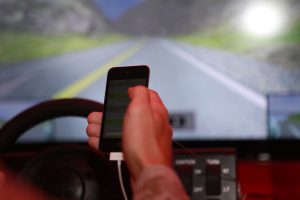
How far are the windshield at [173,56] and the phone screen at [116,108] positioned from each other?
84cm

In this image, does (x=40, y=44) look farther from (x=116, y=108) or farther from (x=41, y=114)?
(x=116, y=108)

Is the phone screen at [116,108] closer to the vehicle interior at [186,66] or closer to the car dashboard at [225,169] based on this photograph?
the car dashboard at [225,169]

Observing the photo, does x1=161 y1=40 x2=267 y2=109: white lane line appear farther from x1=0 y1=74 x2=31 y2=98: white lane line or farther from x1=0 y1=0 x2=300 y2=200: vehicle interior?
x1=0 y1=74 x2=31 y2=98: white lane line

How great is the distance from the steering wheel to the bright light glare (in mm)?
957

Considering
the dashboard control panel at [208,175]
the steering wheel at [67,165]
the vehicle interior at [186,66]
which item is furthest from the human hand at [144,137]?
the vehicle interior at [186,66]

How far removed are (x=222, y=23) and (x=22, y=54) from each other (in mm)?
734

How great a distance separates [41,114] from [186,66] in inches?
35.6

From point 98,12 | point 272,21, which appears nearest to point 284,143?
point 272,21

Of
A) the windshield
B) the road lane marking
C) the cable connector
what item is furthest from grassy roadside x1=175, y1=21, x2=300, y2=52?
the cable connector

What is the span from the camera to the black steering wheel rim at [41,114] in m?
0.85

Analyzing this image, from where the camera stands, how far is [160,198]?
539 mm

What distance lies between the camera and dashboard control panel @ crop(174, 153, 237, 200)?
1.00 metres

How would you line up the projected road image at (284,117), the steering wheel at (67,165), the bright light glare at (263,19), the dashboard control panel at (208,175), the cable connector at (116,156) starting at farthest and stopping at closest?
the bright light glare at (263,19)
the projected road image at (284,117)
the dashboard control panel at (208,175)
the steering wheel at (67,165)
the cable connector at (116,156)

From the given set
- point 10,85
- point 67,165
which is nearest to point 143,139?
point 67,165
